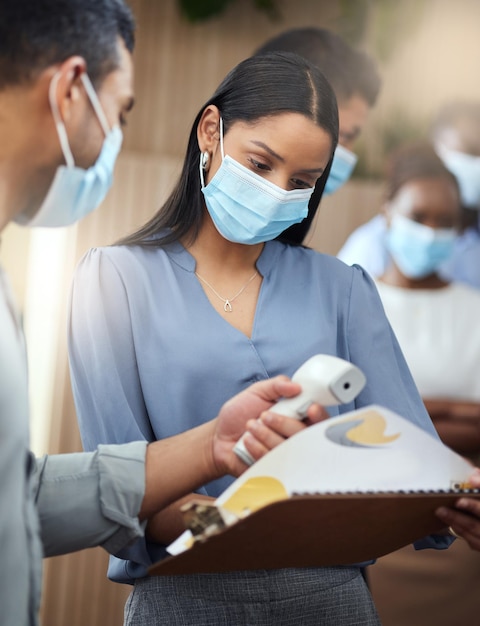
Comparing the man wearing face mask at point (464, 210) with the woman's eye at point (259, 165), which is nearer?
the woman's eye at point (259, 165)

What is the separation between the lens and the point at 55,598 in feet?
8.95

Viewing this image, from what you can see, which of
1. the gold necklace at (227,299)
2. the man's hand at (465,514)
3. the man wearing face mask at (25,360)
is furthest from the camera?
the gold necklace at (227,299)

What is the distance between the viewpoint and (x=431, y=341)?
2.69 meters

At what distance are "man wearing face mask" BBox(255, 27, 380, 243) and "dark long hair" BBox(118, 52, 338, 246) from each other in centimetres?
90

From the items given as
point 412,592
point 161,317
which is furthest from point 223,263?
point 412,592

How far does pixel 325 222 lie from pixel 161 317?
6.21ft

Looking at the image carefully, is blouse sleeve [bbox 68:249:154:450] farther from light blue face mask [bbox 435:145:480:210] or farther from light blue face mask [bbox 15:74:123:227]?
light blue face mask [bbox 435:145:480:210]

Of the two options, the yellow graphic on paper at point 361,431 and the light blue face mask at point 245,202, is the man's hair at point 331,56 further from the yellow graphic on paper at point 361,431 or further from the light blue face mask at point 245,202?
the yellow graphic on paper at point 361,431

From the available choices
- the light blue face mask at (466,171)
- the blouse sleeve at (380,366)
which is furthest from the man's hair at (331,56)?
the blouse sleeve at (380,366)

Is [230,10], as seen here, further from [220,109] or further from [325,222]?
[220,109]

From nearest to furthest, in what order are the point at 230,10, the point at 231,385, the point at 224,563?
the point at 224,563 → the point at 231,385 → the point at 230,10

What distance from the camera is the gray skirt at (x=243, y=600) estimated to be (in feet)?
4.04

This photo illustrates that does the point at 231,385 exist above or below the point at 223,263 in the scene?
below

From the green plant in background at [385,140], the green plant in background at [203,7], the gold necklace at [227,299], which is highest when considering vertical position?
the green plant in background at [203,7]
